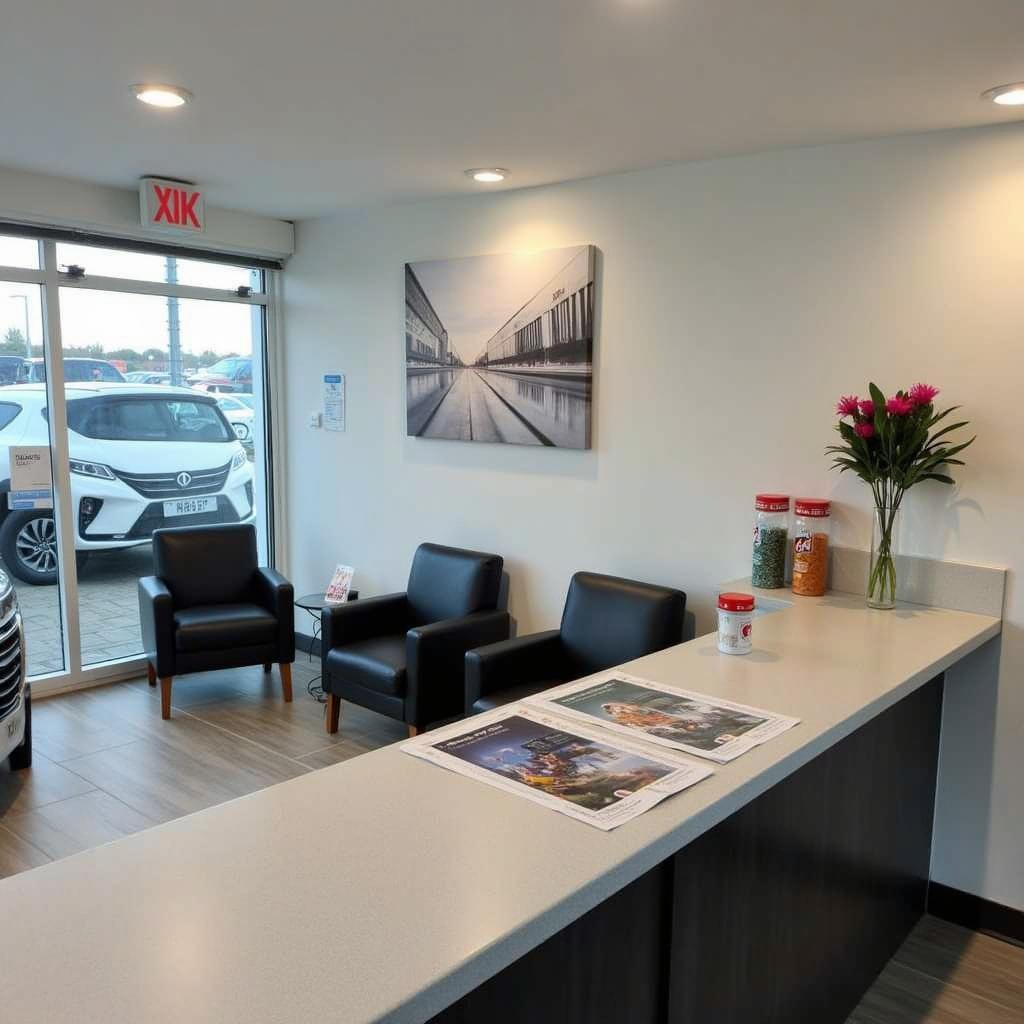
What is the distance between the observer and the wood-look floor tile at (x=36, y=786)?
3429 mm

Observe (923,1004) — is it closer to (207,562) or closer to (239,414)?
(207,562)

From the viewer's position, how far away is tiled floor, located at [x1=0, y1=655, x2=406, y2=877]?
3289 millimetres

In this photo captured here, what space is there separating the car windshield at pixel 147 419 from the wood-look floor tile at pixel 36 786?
1.73 metres

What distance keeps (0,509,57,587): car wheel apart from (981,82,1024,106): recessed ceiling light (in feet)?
14.1

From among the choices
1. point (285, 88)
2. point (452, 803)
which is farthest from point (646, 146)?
point (452, 803)

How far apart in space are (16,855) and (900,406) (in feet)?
10.5

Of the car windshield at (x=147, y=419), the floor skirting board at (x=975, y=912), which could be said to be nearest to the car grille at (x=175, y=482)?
the car windshield at (x=147, y=419)

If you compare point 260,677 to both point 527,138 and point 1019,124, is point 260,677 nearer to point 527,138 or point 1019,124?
point 527,138

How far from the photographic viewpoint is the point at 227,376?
5203 mm

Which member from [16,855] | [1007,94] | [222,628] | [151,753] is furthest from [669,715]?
[222,628]

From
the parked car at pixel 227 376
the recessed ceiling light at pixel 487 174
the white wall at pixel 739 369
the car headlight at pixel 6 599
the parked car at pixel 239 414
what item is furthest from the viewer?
the parked car at pixel 239 414

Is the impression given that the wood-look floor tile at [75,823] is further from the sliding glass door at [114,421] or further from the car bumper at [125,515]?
the car bumper at [125,515]

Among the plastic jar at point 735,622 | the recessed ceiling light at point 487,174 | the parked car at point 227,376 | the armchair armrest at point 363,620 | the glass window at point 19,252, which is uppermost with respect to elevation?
the recessed ceiling light at point 487,174

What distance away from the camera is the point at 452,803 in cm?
148
